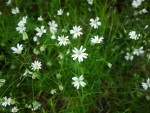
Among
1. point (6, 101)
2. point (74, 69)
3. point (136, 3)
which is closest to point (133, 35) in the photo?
point (136, 3)

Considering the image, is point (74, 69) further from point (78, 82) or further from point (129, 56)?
point (129, 56)

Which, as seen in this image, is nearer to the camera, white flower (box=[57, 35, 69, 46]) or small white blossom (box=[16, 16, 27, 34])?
white flower (box=[57, 35, 69, 46])

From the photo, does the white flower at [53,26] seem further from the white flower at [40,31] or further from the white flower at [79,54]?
the white flower at [79,54]

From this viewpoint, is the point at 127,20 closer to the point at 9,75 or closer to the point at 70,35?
the point at 70,35

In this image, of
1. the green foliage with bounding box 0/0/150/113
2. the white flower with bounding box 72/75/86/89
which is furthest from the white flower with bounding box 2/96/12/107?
the white flower with bounding box 72/75/86/89

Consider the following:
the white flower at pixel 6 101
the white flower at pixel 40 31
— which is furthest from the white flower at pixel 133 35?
the white flower at pixel 6 101

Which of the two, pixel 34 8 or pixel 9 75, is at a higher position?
pixel 34 8

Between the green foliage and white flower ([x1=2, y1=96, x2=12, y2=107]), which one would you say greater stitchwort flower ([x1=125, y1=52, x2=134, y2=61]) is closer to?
the green foliage

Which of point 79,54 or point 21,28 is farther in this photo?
point 21,28

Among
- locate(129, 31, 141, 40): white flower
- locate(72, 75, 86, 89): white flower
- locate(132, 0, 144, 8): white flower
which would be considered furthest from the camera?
locate(132, 0, 144, 8): white flower

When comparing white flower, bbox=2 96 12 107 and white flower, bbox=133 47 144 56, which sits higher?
white flower, bbox=133 47 144 56

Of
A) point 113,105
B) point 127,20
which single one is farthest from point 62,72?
point 127,20
